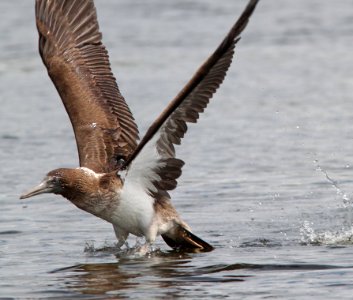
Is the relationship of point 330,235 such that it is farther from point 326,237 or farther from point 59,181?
point 59,181

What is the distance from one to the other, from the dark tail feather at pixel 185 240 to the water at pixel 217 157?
0.10m

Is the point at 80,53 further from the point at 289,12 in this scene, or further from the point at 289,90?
the point at 289,12

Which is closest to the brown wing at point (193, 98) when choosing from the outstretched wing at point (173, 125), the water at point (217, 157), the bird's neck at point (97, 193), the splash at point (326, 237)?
the outstretched wing at point (173, 125)

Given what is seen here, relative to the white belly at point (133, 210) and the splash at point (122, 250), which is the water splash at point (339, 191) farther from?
the white belly at point (133, 210)

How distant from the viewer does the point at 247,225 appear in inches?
384

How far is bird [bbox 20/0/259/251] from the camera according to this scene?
8430 mm

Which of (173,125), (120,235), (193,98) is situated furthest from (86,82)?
(193,98)

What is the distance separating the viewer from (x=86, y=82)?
33.6 feet

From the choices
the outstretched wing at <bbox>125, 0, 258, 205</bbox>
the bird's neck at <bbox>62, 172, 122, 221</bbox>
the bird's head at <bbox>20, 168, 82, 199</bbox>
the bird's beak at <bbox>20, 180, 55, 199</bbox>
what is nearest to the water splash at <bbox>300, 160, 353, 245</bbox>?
the outstretched wing at <bbox>125, 0, 258, 205</bbox>

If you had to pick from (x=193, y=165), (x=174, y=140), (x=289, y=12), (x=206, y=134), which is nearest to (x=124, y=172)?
(x=174, y=140)

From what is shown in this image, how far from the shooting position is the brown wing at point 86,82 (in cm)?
973

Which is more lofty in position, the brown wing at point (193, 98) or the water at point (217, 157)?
the brown wing at point (193, 98)

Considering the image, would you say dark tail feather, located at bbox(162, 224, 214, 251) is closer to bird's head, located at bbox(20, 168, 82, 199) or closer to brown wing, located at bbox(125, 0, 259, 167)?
brown wing, located at bbox(125, 0, 259, 167)

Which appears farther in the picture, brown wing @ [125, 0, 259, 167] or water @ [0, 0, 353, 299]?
water @ [0, 0, 353, 299]
